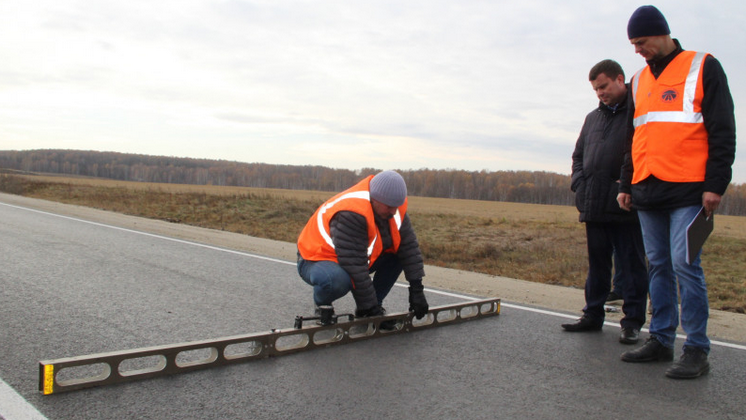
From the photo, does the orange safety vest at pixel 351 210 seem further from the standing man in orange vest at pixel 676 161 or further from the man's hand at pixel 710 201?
the man's hand at pixel 710 201

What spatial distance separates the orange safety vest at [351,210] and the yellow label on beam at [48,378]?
215 centimetres

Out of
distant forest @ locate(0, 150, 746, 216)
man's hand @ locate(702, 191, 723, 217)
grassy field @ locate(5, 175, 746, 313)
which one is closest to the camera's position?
man's hand @ locate(702, 191, 723, 217)

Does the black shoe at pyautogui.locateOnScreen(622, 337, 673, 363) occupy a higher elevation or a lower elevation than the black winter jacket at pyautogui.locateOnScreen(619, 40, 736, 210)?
lower

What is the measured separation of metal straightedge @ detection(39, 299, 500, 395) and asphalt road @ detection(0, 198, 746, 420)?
0.22 ft

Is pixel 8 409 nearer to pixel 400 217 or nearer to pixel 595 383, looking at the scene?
pixel 400 217

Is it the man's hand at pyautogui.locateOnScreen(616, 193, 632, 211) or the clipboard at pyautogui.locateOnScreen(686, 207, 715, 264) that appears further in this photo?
the man's hand at pyautogui.locateOnScreen(616, 193, 632, 211)

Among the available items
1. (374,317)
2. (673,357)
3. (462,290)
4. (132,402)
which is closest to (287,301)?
(374,317)

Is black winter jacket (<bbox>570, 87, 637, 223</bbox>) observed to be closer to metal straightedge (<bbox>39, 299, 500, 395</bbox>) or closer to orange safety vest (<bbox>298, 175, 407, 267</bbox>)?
metal straightedge (<bbox>39, 299, 500, 395</bbox>)

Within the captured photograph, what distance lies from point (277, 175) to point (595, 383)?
138 meters

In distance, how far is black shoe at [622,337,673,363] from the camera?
13.8 ft

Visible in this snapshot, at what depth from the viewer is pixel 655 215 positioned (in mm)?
4184

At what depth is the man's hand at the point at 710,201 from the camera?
12.2 ft

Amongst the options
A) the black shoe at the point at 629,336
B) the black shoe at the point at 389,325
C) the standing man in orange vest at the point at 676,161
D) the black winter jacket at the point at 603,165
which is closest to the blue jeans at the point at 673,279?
the standing man in orange vest at the point at 676,161

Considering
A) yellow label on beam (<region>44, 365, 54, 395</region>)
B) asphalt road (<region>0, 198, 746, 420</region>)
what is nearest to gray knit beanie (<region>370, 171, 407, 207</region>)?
asphalt road (<region>0, 198, 746, 420</region>)
